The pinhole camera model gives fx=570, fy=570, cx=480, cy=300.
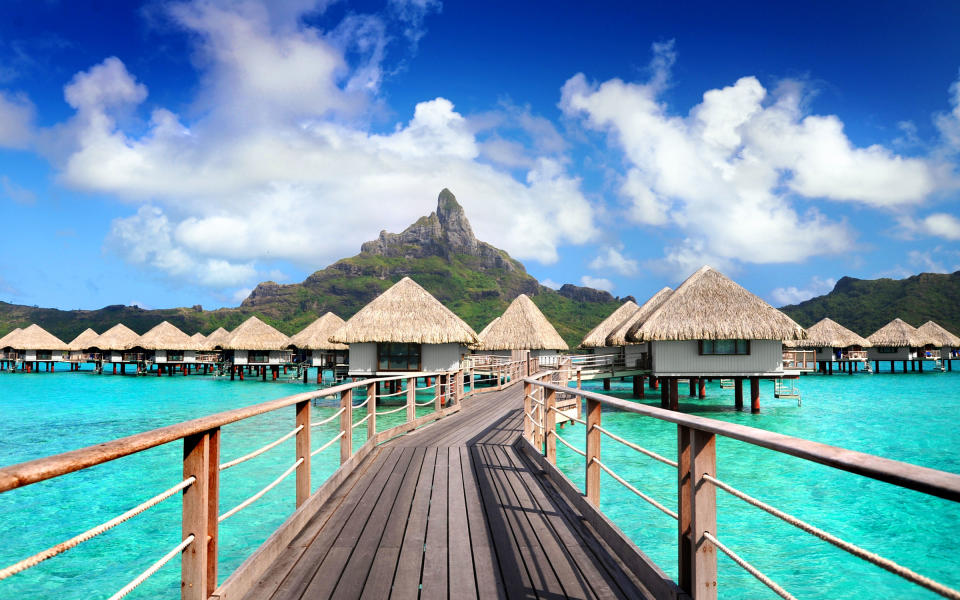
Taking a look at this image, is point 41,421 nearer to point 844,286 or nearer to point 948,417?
point 948,417

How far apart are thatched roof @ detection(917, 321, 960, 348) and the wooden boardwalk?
176ft

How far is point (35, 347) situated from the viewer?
54.0 meters

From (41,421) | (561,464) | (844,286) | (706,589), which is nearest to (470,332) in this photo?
(561,464)

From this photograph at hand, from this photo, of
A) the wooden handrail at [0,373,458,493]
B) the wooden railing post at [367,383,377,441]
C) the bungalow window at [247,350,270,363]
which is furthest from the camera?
the bungalow window at [247,350,270,363]

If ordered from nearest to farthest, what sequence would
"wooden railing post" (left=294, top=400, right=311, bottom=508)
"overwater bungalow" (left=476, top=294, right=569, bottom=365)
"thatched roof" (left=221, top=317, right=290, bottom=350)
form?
"wooden railing post" (left=294, top=400, right=311, bottom=508), "overwater bungalow" (left=476, top=294, right=569, bottom=365), "thatched roof" (left=221, top=317, right=290, bottom=350)

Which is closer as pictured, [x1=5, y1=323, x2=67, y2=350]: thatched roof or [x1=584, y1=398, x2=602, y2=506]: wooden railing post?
[x1=584, y1=398, x2=602, y2=506]: wooden railing post

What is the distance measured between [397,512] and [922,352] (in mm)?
57871

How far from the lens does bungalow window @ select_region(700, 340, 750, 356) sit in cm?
2114

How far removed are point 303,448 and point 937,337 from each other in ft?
188

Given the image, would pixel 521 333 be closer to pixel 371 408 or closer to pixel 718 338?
pixel 718 338

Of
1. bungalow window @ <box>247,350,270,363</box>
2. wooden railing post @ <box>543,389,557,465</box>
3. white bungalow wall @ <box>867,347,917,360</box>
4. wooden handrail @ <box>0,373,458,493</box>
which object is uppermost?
wooden handrail @ <box>0,373,458,493</box>

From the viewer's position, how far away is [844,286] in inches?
3563

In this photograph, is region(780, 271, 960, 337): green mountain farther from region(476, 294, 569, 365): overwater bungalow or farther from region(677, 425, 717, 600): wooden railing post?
region(677, 425, 717, 600): wooden railing post

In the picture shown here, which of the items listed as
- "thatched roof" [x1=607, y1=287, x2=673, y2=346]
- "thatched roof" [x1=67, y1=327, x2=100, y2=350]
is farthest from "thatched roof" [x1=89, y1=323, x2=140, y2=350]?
"thatched roof" [x1=607, y1=287, x2=673, y2=346]
